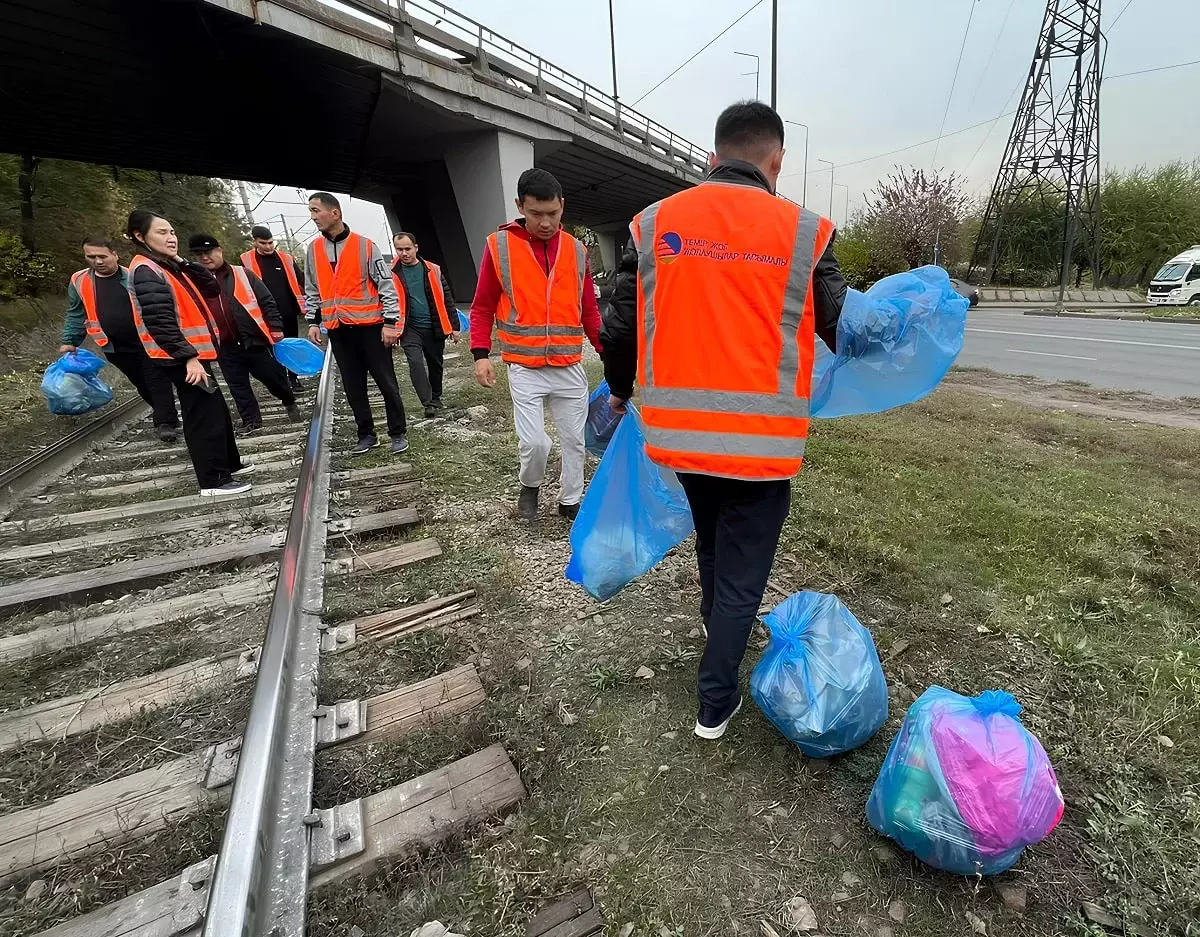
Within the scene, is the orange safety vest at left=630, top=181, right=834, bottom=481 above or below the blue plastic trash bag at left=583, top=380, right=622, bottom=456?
above

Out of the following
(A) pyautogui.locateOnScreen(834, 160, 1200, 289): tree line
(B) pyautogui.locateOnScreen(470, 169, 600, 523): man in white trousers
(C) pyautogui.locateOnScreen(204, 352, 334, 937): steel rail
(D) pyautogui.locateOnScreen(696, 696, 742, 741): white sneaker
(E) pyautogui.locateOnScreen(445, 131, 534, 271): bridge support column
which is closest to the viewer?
(C) pyautogui.locateOnScreen(204, 352, 334, 937): steel rail

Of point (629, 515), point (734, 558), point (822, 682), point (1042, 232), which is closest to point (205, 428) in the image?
point (629, 515)

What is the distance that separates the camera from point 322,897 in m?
1.43

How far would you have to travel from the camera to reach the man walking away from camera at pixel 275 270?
633cm

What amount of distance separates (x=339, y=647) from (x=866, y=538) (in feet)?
8.50

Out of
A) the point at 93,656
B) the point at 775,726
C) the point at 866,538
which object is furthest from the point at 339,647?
the point at 866,538

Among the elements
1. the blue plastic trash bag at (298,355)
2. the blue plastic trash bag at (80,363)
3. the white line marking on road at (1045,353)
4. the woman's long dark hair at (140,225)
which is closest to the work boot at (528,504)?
the woman's long dark hair at (140,225)

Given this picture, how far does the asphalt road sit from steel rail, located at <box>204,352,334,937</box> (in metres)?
10.4

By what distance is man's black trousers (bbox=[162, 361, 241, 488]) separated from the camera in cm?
390

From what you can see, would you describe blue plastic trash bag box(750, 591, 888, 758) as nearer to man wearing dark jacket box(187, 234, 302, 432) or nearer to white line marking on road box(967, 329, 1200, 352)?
man wearing dark jacket box(187, 234, 302, 432)

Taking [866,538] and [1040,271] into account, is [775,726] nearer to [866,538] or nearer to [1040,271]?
[866,538]

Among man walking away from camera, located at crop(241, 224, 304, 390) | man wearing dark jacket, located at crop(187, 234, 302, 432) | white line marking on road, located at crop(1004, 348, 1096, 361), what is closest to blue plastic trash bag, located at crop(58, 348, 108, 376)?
man wearing dark jacket, located at crop(187, 234, 302, 432)

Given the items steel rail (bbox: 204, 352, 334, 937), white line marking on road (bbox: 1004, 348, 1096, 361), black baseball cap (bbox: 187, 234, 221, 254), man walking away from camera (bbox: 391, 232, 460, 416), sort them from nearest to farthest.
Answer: steel rail (bbox: 204, 352, 334, 937), black baseball cap (bbox: 187, 234, 221, 254), man walking away from camera (bbox: 391, 232, 460, 416), white line marking on road (bbox: 1004, 348, 1096, 361)

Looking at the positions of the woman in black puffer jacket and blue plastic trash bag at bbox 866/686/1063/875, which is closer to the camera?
blue plastic trash bag at bbox 866/686/1063/875
